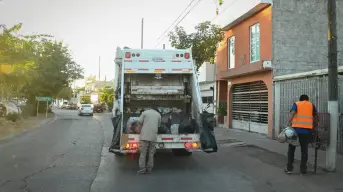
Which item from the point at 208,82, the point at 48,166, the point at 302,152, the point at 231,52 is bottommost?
the point at 48,166

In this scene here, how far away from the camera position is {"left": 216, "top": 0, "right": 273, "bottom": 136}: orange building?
1504 centimetres

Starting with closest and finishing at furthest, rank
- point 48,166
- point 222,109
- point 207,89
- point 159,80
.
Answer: point 48,166 → point 159,80 → point 222,109 → point 207,89

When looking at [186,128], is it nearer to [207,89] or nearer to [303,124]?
[303,124]

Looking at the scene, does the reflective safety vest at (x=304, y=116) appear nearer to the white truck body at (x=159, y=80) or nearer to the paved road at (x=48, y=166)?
the white truck body at (x=159, y=80)

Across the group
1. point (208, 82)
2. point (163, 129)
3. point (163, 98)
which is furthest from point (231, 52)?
point (163, 129)

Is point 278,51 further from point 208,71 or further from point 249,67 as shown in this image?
point 208,71

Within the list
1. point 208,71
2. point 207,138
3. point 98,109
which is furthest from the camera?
point 98,109

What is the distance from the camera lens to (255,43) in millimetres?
16375

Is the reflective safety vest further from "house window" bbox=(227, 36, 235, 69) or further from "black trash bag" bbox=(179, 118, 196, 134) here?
"house window" bbox=(227, 36, 235, 69)

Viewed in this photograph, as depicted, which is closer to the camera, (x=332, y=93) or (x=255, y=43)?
(x=332, y=93)

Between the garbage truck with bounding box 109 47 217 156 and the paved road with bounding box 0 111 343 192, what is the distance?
557 mm

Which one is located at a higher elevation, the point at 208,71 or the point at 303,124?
the point at 208,71

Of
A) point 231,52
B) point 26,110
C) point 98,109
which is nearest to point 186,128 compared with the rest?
point 231,52

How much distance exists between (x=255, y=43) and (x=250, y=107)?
315 cm
